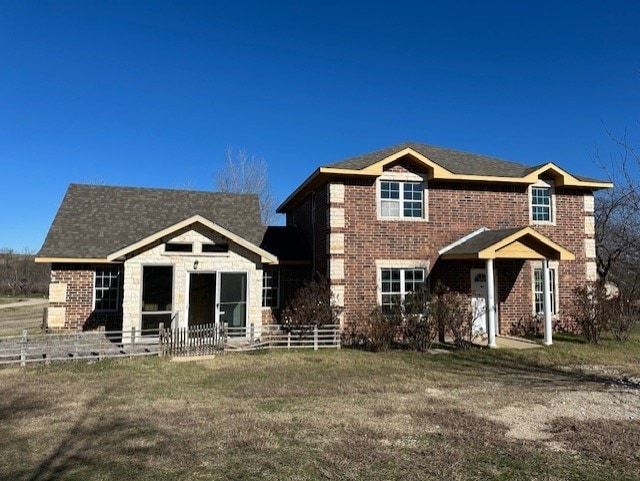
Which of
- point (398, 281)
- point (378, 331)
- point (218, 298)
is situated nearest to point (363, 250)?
point (398, 281)

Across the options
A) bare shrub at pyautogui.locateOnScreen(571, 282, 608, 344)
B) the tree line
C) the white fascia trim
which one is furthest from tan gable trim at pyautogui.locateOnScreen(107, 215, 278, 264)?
the tree line

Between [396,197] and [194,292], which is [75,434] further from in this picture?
[396,197]

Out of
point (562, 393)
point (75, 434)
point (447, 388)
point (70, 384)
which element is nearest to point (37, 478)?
point (75, 434)

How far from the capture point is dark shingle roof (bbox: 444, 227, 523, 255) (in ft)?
47.2

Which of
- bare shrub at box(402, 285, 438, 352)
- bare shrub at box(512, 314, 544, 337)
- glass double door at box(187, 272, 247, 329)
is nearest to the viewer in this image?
bare shrub at box(402, 285, 438, 352)

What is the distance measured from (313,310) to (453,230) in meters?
5.83

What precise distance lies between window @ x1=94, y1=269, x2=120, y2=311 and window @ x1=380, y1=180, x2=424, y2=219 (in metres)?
9.67

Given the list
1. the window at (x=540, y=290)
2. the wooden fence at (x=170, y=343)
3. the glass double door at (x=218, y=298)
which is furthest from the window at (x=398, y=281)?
the glass double door at (x=218, y=298)

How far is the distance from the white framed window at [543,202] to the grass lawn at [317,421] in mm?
6719

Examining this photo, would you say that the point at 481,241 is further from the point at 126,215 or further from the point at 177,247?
the point at 126,215

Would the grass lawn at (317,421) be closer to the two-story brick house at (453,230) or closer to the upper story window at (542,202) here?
the two-story brick house at (453,230)

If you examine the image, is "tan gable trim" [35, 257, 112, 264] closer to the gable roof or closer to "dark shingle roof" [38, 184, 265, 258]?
"dark shingle roof" [38, 184, 265, 258]

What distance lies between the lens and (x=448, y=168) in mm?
16453

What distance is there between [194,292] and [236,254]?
1.79 meters
